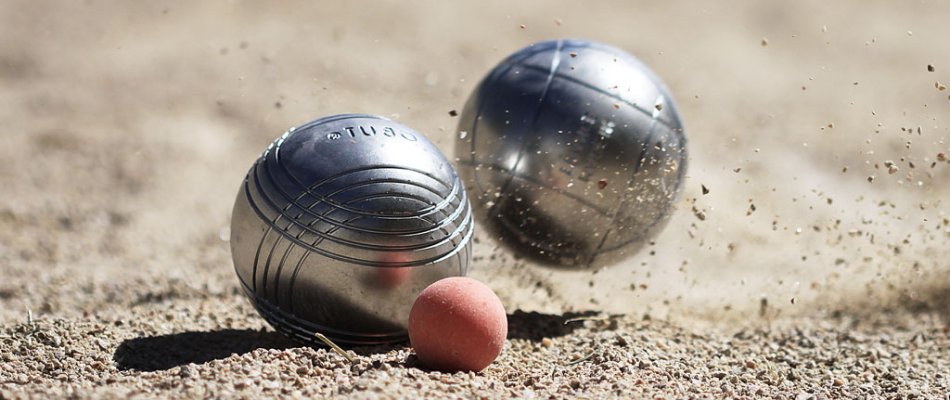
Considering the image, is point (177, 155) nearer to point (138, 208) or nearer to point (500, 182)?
point (138, 208)

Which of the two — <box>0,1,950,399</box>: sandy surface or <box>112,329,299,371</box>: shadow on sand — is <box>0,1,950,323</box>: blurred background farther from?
<box>112,329,299,371</box>: shadow on sand

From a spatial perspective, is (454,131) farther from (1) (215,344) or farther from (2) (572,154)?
(1) (215,344)

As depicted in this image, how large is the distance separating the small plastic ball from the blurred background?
175 centimetres

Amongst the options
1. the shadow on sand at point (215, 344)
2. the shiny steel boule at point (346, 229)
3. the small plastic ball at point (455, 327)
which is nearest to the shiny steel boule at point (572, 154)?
the shadow on sand at point (215, 344)

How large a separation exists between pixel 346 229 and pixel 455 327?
3.04 ft

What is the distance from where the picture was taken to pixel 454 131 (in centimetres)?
896

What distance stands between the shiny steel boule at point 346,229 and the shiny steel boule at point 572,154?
34.7 inches

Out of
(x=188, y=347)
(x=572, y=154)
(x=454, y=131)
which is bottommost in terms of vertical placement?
(x=188, y=347)

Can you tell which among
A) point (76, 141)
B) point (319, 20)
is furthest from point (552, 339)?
point (319, 20)

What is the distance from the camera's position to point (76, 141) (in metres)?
12.4

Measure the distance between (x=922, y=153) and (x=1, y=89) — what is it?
12193 millimetres

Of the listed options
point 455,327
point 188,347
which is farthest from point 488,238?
point 188,347

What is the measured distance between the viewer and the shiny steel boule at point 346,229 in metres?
6.30

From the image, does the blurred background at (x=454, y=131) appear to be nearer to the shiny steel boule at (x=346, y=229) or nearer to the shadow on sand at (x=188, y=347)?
the shadow on sand at (x=188, y=347)
